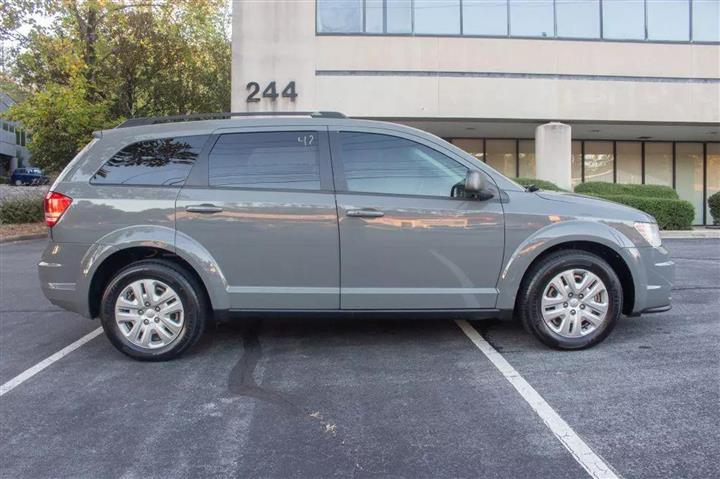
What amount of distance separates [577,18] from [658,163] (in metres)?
7.40

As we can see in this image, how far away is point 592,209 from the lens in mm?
4715

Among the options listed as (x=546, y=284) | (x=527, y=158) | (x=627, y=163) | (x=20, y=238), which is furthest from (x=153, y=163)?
(x=627, y=163)

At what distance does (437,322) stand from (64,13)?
1742cm

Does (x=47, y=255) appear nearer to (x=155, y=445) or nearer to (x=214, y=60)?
(x=155, y=445)

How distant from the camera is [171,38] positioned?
750 inches

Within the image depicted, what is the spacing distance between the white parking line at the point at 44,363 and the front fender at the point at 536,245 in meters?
3.62

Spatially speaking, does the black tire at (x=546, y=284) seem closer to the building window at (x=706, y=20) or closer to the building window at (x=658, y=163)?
the building window at (x=706, y=20)

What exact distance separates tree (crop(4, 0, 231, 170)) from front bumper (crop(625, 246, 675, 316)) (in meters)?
16.0

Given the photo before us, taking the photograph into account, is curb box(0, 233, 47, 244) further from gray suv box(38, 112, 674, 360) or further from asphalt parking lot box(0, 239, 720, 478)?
gray suv box(38, 112, 674, 360)

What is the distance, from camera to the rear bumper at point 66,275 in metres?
4.59

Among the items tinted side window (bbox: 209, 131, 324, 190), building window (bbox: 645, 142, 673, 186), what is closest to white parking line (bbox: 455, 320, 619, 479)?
tinted side window (bbox: 209, 131, 324, 190)

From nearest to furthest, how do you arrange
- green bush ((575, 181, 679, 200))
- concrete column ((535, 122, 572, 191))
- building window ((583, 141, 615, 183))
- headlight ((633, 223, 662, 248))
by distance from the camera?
headlight ((633, 223, 662, 248))
green bush ((575, 181, 679, 200))
concrete column ((535, 122, 572, 191))
building window ((583, 141, 615, 183))

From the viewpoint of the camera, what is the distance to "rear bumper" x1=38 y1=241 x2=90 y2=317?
4.59 m

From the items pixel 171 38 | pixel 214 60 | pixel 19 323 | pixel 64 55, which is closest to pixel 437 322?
pixel 19 323
